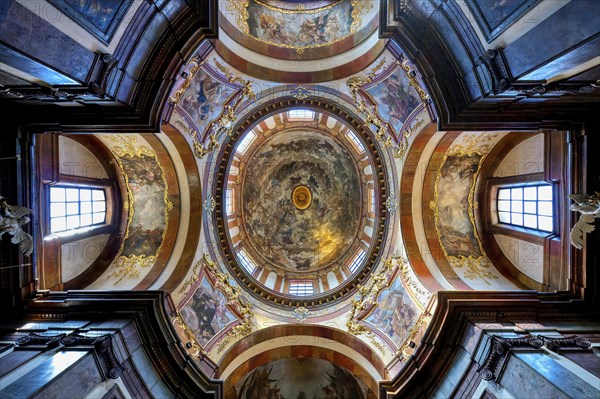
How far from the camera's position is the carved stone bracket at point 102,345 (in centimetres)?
791

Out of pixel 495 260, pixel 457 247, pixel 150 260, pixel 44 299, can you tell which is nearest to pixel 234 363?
pixel 150 260

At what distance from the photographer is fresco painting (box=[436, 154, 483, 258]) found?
12.8 metres

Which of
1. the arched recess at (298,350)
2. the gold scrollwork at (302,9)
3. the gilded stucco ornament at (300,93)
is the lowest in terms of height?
the arched recess at (298,350)

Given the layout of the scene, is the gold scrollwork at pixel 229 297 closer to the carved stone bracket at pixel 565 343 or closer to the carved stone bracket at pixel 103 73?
the carved stone bracket at pixel 103 73

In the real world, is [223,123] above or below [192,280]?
above

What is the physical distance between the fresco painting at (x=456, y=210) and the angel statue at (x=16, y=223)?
1401cm

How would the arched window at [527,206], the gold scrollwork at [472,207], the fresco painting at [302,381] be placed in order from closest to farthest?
the arched window at [527,206] < the gold scrollwork at [472,207] < the fresco painting at [302,381]

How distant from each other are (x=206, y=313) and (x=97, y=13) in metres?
10.7

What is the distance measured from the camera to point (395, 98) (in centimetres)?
1202

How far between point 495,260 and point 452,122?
692 centimetres

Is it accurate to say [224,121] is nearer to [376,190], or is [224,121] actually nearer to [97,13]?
[97,13]

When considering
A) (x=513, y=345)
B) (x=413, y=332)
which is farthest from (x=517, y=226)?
(x=413, y=332)

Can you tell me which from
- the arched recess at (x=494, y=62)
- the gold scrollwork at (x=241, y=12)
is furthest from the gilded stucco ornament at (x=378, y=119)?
the gold scrollwork at (x=241, y=12)

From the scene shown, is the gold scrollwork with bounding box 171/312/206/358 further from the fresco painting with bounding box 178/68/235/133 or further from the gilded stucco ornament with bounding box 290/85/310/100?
the gilded stucco ornament with bounding box 290/85/310/100
